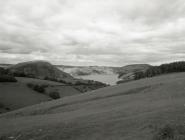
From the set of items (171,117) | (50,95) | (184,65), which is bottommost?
(50,95)

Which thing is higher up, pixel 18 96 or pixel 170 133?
pixel 170 133

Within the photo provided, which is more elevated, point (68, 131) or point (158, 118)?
point (158, 118)

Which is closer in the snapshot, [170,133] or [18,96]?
[170,133]

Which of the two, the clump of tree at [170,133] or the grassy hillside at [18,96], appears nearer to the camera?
the clump of tree at [170,133]

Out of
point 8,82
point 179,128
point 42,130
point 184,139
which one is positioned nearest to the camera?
point 184,139

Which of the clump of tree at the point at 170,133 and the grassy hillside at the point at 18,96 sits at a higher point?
the clump of tree at the point at 170,133

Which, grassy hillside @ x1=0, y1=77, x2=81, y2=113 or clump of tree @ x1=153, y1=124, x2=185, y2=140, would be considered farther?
grassy hillside @ x1=0, y1=77, x2=81, y2=113

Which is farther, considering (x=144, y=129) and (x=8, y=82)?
(x=8, y=82)

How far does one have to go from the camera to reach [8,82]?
106 metres

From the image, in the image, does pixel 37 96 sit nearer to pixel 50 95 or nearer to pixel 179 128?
pixel 50 95

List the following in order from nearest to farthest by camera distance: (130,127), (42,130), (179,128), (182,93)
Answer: (179,128) < (130,127) < (42,130) < (182,93)

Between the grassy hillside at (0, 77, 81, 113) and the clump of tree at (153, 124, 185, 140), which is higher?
the clump of tree at (153, 124, 185, 140)

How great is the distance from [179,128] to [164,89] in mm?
21484

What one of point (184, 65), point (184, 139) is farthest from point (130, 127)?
point (184, 65)
